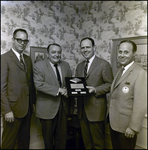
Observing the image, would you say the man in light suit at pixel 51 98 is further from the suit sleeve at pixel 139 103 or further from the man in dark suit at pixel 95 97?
the suit sleeve at pixel 139 103

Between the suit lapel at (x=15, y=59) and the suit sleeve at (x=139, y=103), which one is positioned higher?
the suit lapel at (x=15, y=59)

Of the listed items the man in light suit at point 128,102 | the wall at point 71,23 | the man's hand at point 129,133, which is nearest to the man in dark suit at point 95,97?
the man in light suit at point 128,102

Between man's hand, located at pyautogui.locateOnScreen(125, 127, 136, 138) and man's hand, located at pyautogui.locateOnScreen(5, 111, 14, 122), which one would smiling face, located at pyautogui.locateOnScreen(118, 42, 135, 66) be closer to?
man's hand, located at pyautogui.locateOnScreen(125, 127, 136, 138)

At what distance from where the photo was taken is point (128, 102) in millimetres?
1582

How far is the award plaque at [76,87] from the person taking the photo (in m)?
1.85

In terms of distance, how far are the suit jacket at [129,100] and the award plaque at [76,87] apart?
0.34 metres

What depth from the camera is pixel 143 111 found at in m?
1.52

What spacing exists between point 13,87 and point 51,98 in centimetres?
47

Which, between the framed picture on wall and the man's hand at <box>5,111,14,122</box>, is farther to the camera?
the framed picture on wall

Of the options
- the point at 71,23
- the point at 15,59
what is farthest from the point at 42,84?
the point at 71,23

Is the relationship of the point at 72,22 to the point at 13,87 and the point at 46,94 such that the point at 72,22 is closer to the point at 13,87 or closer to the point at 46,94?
the point at 46,94

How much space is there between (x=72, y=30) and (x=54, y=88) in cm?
146

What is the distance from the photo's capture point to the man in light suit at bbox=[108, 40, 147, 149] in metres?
1.52

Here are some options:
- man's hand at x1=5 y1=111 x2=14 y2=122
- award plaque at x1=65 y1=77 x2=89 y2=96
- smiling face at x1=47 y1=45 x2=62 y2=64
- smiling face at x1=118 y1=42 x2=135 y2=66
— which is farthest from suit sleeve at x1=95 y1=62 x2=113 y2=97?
man's hand at x1=5 y1=111 x2=14 y2=122
